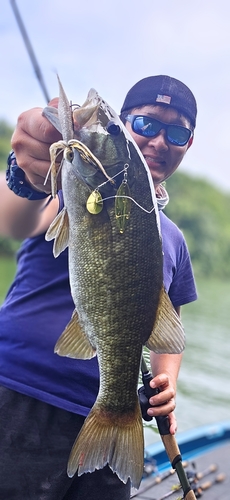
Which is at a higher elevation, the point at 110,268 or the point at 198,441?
the point at 110,268

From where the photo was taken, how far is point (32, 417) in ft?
6.42

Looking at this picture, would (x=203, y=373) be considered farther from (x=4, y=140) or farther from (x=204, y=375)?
(x=4, y=140)

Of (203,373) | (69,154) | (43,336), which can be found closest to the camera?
(69,154)

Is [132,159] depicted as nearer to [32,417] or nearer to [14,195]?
[14,195]

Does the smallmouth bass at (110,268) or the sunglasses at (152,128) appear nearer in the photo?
the smallmouth bass at (110,268)

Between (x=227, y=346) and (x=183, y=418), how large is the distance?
6509mm

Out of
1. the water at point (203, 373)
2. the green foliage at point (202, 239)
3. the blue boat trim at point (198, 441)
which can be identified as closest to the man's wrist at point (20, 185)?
the blue boat trim at point (198, 441)

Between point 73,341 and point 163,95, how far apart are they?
1167 millimetres

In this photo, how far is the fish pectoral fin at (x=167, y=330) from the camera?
165 centimetres

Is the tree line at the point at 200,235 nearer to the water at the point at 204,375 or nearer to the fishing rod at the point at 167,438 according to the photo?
the water at the point at 204,375

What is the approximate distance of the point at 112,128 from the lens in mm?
1546

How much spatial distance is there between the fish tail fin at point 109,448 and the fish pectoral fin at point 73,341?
22 centimetres

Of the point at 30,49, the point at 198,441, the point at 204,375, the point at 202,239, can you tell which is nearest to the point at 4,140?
the point at 202,239

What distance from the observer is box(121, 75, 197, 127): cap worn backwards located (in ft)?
7.18
